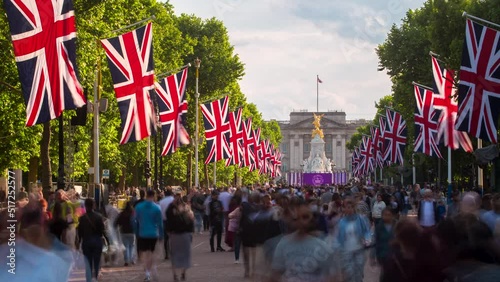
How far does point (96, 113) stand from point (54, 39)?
42.2ft

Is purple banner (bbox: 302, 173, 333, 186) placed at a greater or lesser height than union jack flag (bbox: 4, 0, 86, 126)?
lesser

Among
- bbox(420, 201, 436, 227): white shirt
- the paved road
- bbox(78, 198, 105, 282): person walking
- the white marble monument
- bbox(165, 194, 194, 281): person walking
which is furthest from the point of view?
the white marble monument

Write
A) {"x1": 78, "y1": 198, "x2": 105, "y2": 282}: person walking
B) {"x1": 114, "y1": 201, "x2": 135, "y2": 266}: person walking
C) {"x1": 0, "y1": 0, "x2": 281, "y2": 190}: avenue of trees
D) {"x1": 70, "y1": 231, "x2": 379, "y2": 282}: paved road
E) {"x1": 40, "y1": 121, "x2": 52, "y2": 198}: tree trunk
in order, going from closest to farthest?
1. {"x1": 78, "y1": 198, "x2": 105, "y2": 282}: person walking
2. {"x1": 70, "y1": 231, "x2": 379, "y2": 282}: paved road
3. {"x1": 114, "y1": 201, "x2": 135, "y2": 266}: person walking
4. {"x1": 40, "y1": 121, "x2": 52, "y2": 198}: tree trunk
5. {"x1": 0, "y1": 0, "x2": 281, "y2": 190}: avenue of trees

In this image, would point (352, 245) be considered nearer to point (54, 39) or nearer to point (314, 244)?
point (314, 244)

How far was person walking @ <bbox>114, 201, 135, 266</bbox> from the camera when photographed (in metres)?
22.6

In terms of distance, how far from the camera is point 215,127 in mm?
47438

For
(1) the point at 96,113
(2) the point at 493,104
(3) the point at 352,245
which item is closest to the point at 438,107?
(2) the point at 493,104

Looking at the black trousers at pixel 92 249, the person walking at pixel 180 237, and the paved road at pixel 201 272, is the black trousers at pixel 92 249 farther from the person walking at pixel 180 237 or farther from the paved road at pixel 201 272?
the person walking at pixel 180 237

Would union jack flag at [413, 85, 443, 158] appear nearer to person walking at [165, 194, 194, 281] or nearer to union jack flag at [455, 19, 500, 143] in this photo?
union jack flag at [455, 19, 500, 143]

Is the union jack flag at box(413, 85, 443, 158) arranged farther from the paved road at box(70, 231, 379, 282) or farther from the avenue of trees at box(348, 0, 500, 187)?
the paved road at box(70, 231, 379, 282)

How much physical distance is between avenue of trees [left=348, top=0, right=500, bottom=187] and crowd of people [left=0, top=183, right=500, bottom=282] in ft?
66.8

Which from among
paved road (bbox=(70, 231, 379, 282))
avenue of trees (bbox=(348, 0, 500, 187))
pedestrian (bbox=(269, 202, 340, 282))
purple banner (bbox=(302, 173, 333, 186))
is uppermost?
avenue of trees (bbox=(348, 0, 500, 187))

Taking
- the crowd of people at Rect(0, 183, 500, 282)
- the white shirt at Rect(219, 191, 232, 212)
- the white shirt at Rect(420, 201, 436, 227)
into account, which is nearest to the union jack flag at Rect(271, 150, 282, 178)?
the white shirt at Rect(219, 191, 232, 212)

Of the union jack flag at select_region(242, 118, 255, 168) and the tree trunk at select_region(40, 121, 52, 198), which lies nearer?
the tree trunk at select_region(40, 121, 52, 198)
